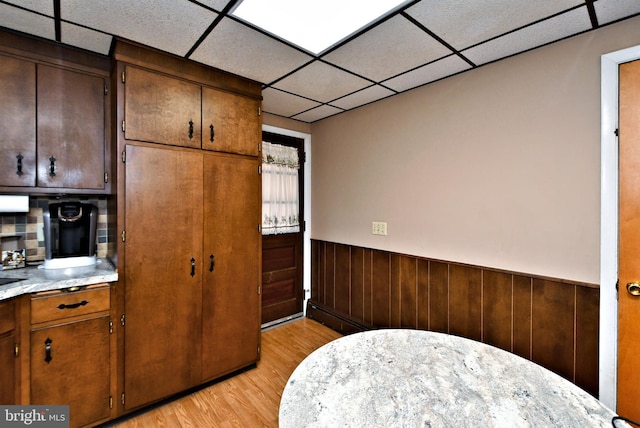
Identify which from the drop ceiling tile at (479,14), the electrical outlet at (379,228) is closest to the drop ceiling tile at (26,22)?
the drop ceiling tile at (479,14)

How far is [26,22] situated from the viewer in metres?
1.73

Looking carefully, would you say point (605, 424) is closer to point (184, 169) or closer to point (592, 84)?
point (592, 84)

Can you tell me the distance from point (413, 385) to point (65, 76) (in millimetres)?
2685

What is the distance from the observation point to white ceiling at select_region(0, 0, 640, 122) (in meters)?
1.58

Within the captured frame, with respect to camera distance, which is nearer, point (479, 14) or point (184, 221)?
point (479, 14)

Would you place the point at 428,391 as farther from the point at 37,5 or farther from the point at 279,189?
the point at 279,189

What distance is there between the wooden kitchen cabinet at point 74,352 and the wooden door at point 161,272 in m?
0.13

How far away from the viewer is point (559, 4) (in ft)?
5.09

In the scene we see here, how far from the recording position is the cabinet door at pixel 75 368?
174 centimetres

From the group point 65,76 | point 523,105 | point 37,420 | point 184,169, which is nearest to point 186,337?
point 37,420

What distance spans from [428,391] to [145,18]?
226cm

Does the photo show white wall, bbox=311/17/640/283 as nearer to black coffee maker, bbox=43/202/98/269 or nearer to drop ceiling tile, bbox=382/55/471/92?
drop ceiling tile, bbox=382/55/471/92

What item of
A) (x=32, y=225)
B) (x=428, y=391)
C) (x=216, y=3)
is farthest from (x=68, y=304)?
(x=428, y=391)

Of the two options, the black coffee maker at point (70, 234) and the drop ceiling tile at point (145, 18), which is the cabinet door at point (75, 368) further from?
the drop ceiling tile at point (145, 18)
